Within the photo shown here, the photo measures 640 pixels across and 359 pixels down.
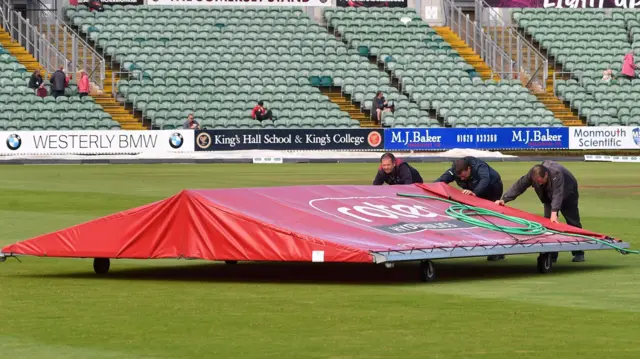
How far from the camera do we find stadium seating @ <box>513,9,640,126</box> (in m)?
53.1

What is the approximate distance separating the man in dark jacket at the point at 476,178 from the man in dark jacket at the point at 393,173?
0.45 m

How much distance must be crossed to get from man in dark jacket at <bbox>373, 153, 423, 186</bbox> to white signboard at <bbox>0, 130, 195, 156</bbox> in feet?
98.0

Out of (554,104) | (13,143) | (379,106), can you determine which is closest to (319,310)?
(13,143)

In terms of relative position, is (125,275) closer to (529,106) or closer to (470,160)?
(470,160)

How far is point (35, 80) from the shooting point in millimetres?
47500

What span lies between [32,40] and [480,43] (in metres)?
18.0

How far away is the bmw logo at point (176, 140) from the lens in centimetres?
4716

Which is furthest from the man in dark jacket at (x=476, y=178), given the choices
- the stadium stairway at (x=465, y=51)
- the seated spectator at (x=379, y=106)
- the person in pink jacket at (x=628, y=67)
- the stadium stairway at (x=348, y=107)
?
the person in pink jacket at (x=628, y=67)

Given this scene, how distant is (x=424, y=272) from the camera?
45.2 ft

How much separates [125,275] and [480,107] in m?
38.3

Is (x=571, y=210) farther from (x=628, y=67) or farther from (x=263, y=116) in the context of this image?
(x=628, y=67)

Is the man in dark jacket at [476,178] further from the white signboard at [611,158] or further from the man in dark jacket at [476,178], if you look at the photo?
the white signboard at [611,158]

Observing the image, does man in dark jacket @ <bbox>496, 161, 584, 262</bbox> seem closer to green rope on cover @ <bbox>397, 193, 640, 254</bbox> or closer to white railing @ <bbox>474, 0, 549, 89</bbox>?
green rope on cover @ <bbox>397, 193, 640, 254</bbox>

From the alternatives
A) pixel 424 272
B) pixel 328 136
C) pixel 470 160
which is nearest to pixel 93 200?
pixel 470 160
